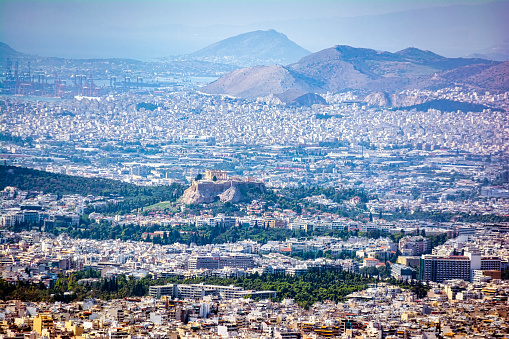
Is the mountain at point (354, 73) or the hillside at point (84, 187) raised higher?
the mountain at point (354, 73)

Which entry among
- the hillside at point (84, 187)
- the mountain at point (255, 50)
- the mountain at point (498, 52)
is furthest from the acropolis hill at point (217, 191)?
the mountain at point (255, 50)

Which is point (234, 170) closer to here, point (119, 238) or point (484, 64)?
point (119, 238)

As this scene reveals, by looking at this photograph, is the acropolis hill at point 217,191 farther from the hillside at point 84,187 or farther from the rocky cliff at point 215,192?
the hillside at point 84,187

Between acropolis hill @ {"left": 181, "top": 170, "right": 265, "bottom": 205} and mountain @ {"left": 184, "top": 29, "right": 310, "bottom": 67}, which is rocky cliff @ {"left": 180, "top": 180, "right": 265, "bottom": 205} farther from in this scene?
mountain @ {"left": 184, "top": 29, "right": 310, "bottom": 67}

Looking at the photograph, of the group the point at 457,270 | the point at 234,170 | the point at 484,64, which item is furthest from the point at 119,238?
the point at 484,64

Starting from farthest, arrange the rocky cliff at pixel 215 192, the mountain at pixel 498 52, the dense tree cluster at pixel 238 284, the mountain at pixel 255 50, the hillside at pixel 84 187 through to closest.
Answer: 1. the mountain at pixel 255 50
2. the mountain at pixel 498 52
3. the hillside at pixel 84 187
4. the rocky cliff at pixel 215 192
5. the dense tree cluster at pixel 238 284

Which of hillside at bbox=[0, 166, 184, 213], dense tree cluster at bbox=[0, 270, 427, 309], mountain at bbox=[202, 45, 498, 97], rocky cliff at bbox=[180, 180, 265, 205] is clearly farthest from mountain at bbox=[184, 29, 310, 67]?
dense tree cluster at bbox=[0, 270, 427, 309]
